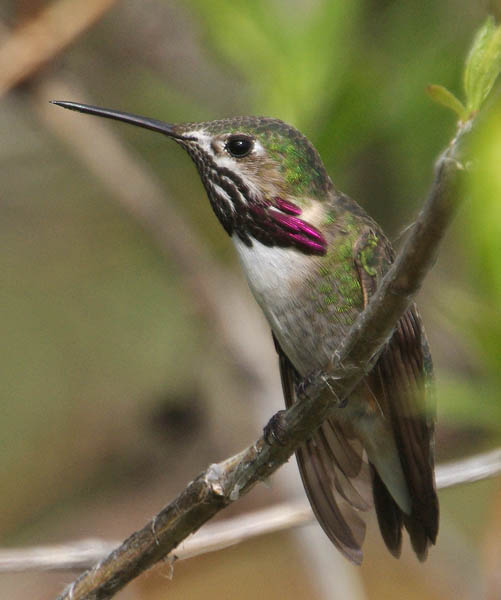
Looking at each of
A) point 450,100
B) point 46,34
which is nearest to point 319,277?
point 450,100

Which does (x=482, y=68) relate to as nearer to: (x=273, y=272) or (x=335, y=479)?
(x=273, y=272)

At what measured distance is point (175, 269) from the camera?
4504 millimetres

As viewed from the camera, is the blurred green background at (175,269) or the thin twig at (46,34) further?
the thin twig at (46,34)

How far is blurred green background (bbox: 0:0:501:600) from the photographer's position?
111 inches

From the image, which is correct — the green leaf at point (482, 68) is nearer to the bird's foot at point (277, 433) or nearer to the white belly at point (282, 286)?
the bird's foot at point (277, 433)

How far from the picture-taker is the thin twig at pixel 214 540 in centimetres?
221

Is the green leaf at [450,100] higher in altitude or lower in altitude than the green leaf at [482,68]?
lower

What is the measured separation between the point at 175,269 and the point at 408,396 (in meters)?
2.22

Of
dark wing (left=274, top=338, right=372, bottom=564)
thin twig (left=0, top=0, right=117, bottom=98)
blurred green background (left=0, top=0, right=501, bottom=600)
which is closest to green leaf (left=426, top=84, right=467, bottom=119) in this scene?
blurred green background (left=0, top=0, right=501, bottom=600)

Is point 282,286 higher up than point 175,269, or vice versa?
point 282,286

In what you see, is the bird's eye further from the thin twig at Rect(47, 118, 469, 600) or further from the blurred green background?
the thin twig at Rect(47, 118, 469, 600)

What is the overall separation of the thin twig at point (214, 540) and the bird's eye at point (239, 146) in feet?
2.87

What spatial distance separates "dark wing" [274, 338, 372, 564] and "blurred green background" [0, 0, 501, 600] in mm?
352

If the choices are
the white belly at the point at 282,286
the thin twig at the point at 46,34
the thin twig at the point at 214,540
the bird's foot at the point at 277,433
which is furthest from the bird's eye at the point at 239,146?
the thin twig at the point at 46,34
